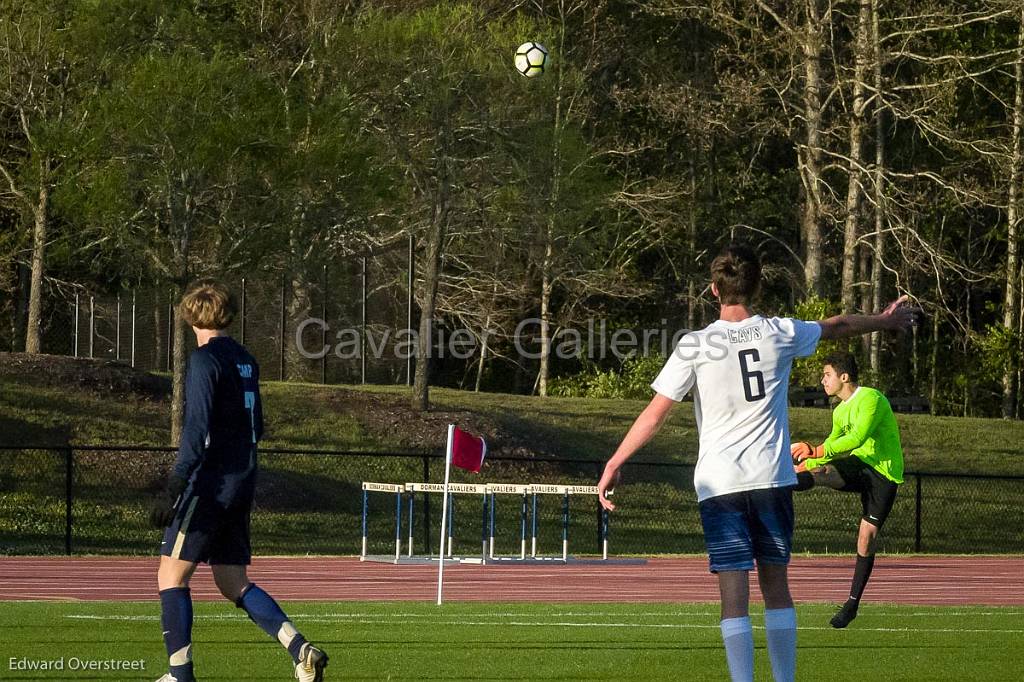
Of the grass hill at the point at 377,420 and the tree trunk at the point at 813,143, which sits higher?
the tree trunk at the point at 813,143

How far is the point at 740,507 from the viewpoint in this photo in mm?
7262

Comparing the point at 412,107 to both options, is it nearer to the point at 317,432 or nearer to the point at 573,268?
the point at 317,432

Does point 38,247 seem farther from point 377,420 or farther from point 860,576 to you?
point 860,576

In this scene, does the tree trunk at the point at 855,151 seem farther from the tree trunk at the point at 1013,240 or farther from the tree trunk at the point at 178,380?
the tree trunk at the point at 178,380

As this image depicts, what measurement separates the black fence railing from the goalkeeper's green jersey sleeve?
1055 centimetres

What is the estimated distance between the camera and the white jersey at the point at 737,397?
23.9ft

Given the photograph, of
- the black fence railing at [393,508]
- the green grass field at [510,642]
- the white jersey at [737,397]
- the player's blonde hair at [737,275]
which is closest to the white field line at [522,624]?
the green grass field at [510,642]

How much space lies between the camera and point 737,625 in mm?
7242

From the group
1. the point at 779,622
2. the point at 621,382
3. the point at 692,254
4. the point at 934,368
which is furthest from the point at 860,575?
the point at 934,368

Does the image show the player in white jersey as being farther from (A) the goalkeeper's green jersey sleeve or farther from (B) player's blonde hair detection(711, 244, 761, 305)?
(A) the goalkeeper's green jersey sleeve

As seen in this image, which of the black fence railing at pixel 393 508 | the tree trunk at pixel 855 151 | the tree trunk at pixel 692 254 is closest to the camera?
the black fence railing at pixel 393 508

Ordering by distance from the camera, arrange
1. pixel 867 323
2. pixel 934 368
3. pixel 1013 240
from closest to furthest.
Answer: pixel 867 323 → pixel 1013 240 → pixel 934 368

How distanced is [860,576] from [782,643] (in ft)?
18.9

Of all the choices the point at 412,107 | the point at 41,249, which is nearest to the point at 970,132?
the point at 412,107
